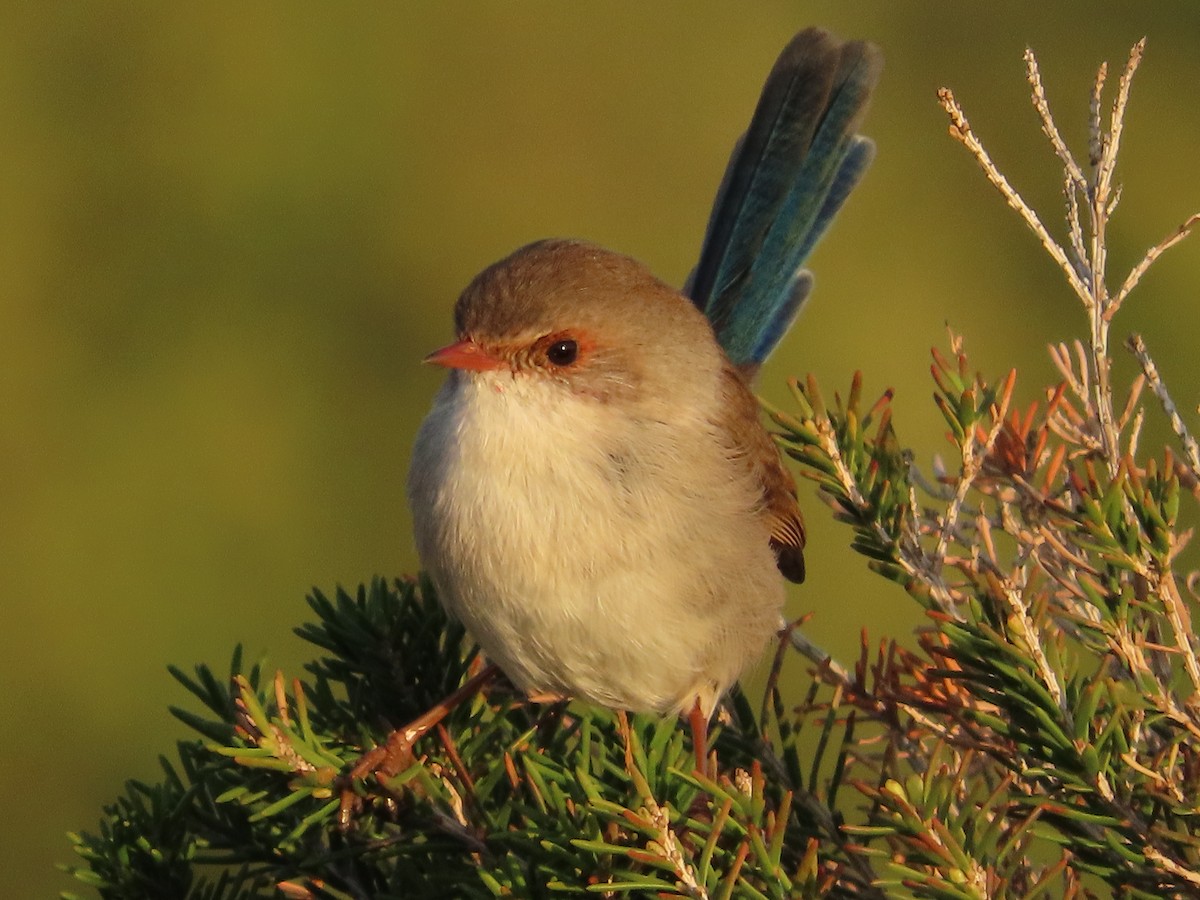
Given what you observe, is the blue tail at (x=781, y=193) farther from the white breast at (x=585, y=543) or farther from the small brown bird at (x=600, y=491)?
the white breast at (x=585, y=543)

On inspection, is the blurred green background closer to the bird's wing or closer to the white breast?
the bird's wing

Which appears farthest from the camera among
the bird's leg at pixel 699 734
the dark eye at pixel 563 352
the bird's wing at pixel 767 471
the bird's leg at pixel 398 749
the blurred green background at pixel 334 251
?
the blurred green background at pixel 334 251

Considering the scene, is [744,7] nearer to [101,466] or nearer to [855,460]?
[101,466]

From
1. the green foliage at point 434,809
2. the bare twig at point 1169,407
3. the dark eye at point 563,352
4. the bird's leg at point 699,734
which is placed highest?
the bare twig at point 1169,407

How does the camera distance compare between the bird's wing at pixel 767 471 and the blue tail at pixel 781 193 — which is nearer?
the bird's wing at pixel 767 471

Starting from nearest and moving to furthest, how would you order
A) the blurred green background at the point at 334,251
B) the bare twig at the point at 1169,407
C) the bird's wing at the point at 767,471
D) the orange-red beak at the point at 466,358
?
the bare twig at the point at 1169,407 → the orange-red beak at the point at 466,358 → the bird's wing at the point at 767,471 → the blurred green background at the point at 334,251

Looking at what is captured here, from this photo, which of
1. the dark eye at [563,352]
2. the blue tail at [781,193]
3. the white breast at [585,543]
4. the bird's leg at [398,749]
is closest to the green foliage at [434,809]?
the bird's leg at [398,749]

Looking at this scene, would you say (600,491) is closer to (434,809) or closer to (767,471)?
(767,471)

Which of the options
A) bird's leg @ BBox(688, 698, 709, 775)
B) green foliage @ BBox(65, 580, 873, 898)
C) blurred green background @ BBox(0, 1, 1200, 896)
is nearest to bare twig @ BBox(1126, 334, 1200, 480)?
green foliage @ BBox(65, 580, 873, 898)
